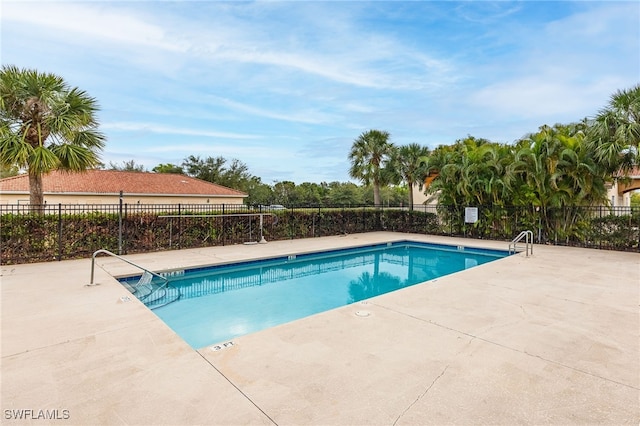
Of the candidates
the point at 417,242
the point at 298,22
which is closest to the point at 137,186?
A: the point at 298,22

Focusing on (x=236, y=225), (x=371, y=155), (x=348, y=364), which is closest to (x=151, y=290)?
(x=348, y=364)

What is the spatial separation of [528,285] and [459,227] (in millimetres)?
8271

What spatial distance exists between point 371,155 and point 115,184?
17.1 metres

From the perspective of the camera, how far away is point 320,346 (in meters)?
3.20

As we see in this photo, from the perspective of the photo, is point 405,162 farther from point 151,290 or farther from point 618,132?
point 151,290

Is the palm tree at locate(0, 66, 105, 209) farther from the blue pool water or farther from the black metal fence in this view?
the blue pool water

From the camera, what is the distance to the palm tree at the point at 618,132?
318 inches

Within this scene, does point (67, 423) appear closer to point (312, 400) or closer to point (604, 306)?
point (312, 400)

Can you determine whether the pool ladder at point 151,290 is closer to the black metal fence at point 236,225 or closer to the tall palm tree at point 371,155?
the black metal fence at point 236,225

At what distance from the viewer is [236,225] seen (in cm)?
1145

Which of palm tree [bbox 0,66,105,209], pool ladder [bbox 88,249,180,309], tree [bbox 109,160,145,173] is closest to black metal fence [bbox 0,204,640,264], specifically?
palm tree [bbox 0,66,105,209]

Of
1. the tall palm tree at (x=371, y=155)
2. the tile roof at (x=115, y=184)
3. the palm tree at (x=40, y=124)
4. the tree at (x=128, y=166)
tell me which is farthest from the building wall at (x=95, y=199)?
the tree at (x=128, y=166)

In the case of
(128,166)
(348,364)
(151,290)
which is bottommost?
(151,290)

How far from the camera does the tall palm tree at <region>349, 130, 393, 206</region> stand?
17547 mm
